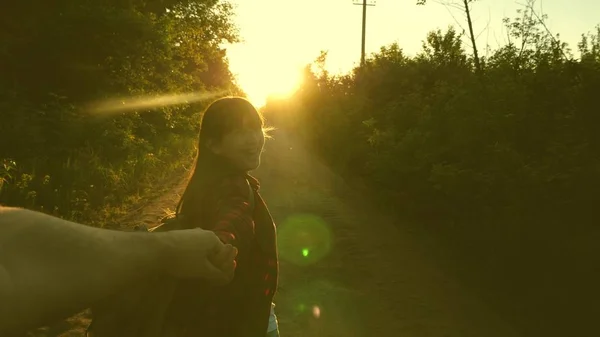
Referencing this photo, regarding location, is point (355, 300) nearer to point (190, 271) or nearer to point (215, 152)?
point (215, 152)

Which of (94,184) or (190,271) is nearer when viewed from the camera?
(190,271)

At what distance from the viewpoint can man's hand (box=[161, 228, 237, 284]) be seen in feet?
3.03

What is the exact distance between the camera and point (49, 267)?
0.61 metres

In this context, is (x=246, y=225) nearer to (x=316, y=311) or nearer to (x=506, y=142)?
(x=316, y=311)

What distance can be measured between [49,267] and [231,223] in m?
1.06

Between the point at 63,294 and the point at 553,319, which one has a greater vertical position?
the point at 63,294

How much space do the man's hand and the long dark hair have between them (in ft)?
2.63

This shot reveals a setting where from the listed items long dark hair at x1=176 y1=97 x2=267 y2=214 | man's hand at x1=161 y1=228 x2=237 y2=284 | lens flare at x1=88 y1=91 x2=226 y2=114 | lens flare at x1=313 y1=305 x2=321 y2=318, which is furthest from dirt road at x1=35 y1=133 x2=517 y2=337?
man's hand at x1=161 y1=228 x2=237 y2=284

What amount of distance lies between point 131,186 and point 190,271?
46.9ft

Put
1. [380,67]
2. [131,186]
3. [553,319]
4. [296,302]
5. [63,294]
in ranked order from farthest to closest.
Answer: [380,67] → [131,186] → [296,302] → [553,319] → [63,294]

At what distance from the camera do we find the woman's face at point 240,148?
2.06 m

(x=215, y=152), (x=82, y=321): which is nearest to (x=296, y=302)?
(x=82, y=321)

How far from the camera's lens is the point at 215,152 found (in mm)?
2068

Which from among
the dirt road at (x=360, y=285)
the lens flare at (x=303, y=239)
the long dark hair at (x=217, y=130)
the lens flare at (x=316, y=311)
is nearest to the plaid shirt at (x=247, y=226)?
the long dark hair at (x=217, y=130)
